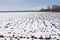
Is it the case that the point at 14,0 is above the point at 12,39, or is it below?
above

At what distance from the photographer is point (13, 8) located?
5.42 ft

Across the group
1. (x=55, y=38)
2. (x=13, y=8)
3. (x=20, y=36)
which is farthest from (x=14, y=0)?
(x=55, y=38)

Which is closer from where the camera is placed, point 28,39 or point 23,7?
point 28,39

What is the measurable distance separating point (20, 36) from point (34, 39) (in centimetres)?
11

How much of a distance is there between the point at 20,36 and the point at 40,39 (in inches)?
5.7

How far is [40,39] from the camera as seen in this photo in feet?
3.34

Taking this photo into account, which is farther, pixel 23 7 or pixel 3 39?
pixel 23 7

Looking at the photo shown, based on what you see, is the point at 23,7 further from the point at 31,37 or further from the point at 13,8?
the point at 31,37

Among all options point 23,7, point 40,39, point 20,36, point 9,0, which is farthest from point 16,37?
point 9,0

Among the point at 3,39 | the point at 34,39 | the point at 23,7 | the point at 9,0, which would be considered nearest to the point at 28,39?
the point at 34,39

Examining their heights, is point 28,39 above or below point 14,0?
below

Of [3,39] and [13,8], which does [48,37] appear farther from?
[13,8]

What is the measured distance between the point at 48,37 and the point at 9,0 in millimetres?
788

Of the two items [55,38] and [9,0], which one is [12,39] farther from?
[9,0]
